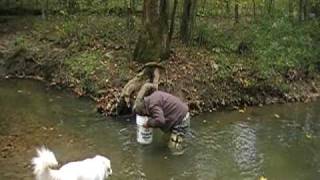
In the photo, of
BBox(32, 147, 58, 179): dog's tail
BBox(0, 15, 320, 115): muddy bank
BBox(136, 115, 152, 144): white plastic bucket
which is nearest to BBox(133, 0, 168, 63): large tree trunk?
BBox(0, 15, 320, 115): muddy bank

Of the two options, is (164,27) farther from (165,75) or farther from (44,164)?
(44,164)

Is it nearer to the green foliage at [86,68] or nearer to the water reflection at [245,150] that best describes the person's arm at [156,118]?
the water reflection at [245,150]

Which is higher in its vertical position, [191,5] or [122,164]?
[191,5]

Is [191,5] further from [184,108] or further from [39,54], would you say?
[184,108]

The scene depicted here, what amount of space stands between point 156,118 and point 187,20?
22.2ft

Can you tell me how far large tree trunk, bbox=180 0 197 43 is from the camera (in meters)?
15.8

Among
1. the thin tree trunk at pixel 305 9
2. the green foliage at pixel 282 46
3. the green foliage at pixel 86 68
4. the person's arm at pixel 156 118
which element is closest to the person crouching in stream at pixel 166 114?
the person's arm at pixel 156 118

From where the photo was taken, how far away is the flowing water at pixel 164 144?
9.33 m

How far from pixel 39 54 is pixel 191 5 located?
4.54 m

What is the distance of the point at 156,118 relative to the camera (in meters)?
9.64

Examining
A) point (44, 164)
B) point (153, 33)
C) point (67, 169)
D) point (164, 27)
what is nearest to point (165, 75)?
point (153, 33)

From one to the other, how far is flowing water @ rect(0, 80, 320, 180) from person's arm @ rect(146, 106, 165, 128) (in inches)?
24.4

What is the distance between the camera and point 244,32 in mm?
16922

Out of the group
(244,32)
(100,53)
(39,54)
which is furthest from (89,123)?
(244,32)
